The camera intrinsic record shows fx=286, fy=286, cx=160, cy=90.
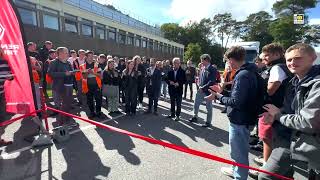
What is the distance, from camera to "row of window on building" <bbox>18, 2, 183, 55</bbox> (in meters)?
23.2

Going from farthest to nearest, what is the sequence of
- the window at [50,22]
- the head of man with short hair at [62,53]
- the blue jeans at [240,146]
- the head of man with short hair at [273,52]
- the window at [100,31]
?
the window at [100,31]
the window at [50,22]
the head of man with short hair at [62,53]
the head of man with short hair at [273,52]
the blue jeans at [240,146]

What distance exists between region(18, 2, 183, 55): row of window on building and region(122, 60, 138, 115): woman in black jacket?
53.2 ft

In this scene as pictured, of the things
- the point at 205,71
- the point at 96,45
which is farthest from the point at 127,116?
the point at 96,45

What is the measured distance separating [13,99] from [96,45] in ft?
101

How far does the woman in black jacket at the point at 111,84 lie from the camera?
9.09 meters

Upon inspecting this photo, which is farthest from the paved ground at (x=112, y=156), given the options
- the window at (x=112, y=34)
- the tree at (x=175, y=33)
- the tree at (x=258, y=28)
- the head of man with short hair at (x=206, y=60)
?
the tree at (x=175, y=33)

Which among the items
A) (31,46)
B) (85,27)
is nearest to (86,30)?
(85,27)

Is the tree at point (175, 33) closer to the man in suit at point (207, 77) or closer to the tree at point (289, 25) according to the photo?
the tree at point (289, 25)

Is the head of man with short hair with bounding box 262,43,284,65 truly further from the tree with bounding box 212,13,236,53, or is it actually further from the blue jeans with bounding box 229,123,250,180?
the tree with bounding box 212,13,236,53

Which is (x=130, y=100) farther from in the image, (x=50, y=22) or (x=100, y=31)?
(x=100, y=31)

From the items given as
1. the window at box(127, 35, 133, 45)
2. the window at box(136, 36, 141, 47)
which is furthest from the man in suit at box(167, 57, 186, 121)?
the window at box(136, 36, 141, 47)

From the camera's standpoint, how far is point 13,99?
4.77 metres

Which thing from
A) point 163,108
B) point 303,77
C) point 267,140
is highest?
point 303,77

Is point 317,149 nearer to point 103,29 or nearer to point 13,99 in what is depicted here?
point 13,99
